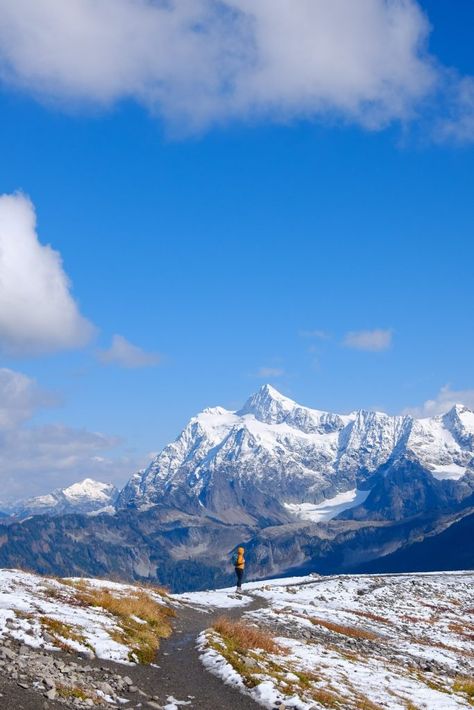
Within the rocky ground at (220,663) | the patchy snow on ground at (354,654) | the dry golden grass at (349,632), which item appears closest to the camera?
the rocky ground at (220,663)

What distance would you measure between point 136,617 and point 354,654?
11.0m

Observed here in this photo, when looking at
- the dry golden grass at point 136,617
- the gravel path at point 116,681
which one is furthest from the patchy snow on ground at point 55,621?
the gravel path at point 116,681

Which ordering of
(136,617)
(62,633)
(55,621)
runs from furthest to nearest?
(136,617) < (55,621) < (62,633)

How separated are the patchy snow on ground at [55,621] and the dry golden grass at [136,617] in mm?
365

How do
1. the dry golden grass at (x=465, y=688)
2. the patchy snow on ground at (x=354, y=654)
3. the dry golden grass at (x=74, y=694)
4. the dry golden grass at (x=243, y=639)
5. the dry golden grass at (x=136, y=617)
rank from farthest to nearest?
1. the dry golden grass at (x=243, y=639)
2. the dry golden grass at (x=465, y=688)
3. the dry golden grass at (x=136, y=617)
4. the patchy snow on ground at (x=354, y=654)
5. the dry golden grass at (x=74, y=694)

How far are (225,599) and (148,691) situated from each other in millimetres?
34702

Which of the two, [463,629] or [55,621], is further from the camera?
[463,629]

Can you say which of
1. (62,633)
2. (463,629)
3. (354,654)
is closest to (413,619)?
(463,629)

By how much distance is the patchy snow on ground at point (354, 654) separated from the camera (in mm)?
22297

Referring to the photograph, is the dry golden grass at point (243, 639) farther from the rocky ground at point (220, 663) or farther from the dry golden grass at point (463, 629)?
the dry golden grass at point (463, 629)

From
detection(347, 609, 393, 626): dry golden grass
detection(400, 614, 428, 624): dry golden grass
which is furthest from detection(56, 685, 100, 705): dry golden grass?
detection(400, 614, 428, 624): dry golden grass

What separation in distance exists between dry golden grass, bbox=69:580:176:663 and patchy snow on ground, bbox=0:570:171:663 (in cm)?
37

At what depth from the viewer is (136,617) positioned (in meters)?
31.4

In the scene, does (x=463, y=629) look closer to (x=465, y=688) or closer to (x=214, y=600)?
(x=214, y=600)
